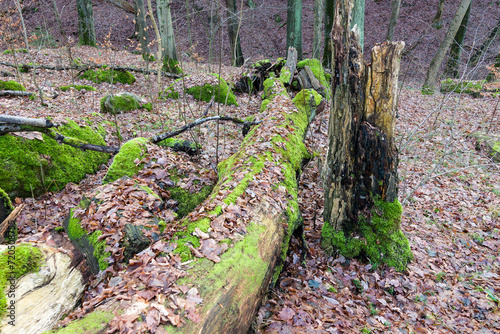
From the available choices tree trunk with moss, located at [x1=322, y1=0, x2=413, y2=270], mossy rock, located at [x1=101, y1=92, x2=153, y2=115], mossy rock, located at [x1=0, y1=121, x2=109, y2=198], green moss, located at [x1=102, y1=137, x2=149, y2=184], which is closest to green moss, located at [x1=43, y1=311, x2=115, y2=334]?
green moss, located at [x1=102, y1=137, x2=149, y2=184]

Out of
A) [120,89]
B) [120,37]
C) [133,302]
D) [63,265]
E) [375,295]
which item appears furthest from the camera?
[120,37]

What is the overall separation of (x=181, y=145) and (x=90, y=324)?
162 inches

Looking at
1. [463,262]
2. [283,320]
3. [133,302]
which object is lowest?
[463,262]

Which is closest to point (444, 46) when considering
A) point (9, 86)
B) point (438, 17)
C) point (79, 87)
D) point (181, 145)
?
point (438, 17)

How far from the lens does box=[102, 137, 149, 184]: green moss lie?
4055 millimetres

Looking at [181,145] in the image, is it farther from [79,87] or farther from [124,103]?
[79,87]

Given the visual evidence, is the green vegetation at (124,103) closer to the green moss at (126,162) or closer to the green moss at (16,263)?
the green moss at (126,162)

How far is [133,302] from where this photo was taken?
1.85 m

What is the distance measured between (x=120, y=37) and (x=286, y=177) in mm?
22079

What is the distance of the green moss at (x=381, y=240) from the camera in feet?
11.1

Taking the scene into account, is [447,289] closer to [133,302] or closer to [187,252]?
[187,252]

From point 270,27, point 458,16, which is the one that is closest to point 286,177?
point 458,16

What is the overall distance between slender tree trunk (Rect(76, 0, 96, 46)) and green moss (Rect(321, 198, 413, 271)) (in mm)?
18346

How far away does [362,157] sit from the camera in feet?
10.6
